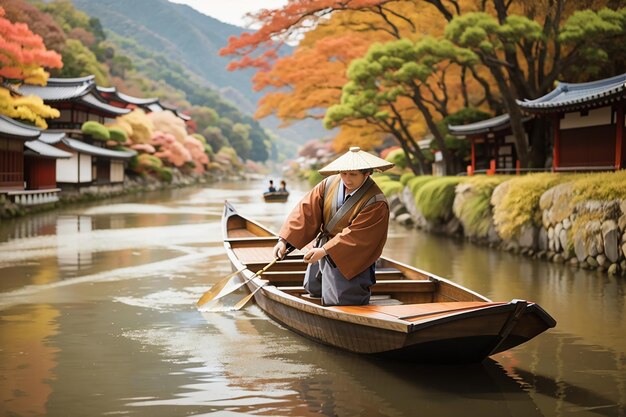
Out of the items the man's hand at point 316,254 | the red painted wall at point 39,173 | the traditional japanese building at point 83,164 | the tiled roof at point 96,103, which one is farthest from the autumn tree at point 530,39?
the tiled roof at point 96,103

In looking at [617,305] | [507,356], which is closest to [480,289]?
[617,305]

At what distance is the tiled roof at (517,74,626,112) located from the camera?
16069 mm

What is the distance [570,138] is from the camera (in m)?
19.8

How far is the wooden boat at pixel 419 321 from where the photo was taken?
18.9 feet

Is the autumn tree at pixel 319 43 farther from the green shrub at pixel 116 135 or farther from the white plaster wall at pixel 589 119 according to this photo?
the green shrub at pixel 116 135

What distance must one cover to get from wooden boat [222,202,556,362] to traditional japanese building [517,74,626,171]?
35.3ft

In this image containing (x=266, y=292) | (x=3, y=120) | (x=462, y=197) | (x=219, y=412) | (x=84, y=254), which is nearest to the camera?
(x=219, y=412)

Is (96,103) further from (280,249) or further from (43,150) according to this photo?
(280,249)

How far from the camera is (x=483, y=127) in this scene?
84.1 ft

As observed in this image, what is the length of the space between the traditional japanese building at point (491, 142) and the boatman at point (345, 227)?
61.2ft

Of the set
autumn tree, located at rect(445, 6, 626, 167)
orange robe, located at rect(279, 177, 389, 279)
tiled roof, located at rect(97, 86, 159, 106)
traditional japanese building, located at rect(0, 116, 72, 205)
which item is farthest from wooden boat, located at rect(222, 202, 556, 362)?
tiled roof, located at rect(97, 86, 159, 106)

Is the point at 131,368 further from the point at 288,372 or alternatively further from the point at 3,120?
the point at 3,120

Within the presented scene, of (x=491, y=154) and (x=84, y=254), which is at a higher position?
(x=491, y=154)

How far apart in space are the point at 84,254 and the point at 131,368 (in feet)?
29.7
